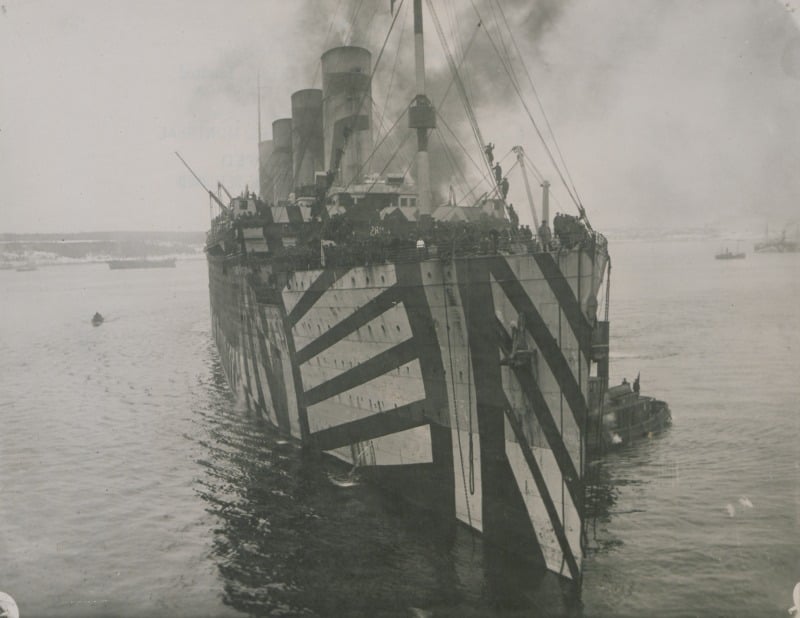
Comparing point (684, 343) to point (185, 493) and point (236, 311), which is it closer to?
point (236, 311)

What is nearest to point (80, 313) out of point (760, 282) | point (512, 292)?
point (512, 292)

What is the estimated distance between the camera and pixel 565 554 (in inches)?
444

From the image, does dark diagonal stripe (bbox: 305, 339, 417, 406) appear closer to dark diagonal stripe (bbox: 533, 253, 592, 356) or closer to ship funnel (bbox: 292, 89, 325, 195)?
dark diagonal stripe (bbox: 533, 253, 592, 356)

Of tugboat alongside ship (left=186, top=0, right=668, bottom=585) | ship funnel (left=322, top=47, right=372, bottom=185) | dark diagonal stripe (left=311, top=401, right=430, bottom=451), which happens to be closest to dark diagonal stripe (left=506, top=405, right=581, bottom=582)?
tugboat alongside ship (left=186, top=0, right=668, bottom=585)

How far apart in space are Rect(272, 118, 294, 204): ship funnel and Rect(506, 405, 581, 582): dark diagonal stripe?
31.9 metres

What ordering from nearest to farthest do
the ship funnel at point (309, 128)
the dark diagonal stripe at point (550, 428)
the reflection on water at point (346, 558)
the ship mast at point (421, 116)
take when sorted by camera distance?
the reflection on water at point (346, 558)
the dark diagonal stripe at point (550, 428)
the ship mast at point (421, 116)
the ship funnel at point (309, 128)

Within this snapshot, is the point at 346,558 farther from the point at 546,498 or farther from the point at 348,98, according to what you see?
the point at 348,98

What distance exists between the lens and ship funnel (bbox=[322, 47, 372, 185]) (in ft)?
91.6

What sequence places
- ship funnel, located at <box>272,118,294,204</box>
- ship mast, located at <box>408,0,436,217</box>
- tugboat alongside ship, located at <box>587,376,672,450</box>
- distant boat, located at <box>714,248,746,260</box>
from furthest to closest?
distant boat, located at <box>714,248,746,260</box> → ship funnel, located at <box>272,118,294,204</box> → tugboat alongside ship, located at <box>587,376,672,450</box> → ship mast, located at <box>408,0,436,217</box>

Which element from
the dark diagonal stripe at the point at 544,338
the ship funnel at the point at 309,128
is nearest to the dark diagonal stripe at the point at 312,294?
the dark diagonal stripe at the point at 544,338

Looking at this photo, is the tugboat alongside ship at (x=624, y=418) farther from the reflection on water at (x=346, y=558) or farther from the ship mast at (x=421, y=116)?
the reflection on water at (x=346, y=558)

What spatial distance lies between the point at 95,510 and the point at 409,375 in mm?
8583

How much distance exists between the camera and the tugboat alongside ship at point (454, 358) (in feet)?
37.2

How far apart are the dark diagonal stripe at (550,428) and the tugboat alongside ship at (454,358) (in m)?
0.02
